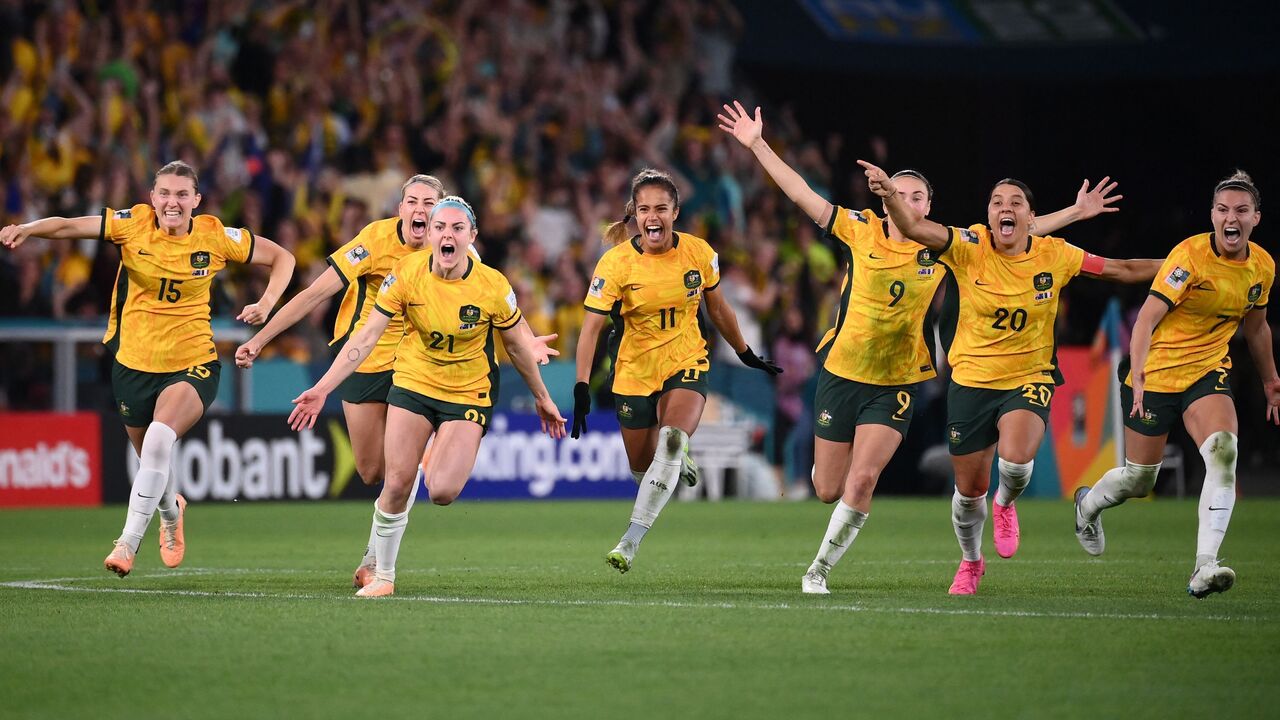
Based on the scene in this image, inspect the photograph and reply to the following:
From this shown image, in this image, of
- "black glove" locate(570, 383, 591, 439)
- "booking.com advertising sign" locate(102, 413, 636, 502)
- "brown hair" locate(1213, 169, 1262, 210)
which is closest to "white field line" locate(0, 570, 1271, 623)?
"black glove" locate(570, 383, 591, 439)

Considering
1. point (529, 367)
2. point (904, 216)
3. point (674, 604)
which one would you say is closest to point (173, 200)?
point (529, 367)

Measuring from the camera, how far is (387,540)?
10273 mm

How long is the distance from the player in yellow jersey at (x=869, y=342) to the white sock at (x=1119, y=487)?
4.94ft

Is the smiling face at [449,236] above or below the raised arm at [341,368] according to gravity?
above

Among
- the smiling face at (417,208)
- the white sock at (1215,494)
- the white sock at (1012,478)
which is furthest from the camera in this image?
the smiling face at (417,208)

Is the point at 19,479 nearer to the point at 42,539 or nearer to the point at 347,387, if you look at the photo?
the point at 42,539

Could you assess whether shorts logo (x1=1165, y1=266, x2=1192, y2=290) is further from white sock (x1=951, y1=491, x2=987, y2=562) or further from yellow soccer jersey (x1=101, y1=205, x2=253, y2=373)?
yellow soccer jersey (x1=101, y1=205, x2=253, y2=373)

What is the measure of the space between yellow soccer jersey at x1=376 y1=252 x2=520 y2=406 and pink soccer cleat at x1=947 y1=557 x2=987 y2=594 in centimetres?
288

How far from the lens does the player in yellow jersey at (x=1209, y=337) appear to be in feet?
33.7

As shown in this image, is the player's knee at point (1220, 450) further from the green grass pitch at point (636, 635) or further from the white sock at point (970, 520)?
the white sock at point (970, 520)

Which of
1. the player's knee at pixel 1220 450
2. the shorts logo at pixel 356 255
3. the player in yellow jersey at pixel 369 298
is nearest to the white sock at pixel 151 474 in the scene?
the player in yellow jersey at pixel 369 298

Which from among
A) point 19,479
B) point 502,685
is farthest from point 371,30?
point 502,685

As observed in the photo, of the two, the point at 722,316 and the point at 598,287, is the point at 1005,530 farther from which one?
the point at 598,287

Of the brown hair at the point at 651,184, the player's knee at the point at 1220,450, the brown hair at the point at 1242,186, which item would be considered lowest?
the player's knee at the point at 1220,450
